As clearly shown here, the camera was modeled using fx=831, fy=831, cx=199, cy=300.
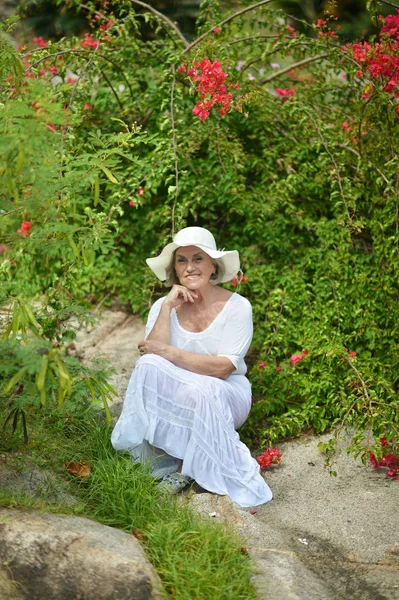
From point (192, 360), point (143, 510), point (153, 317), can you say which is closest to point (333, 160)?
point (153, 317)

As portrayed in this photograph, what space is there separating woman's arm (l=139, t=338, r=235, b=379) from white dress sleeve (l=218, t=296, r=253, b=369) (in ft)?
0.19

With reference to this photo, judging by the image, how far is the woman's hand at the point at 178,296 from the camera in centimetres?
439

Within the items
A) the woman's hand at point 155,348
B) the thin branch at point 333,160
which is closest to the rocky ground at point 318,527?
the woman's hand at point 155,348

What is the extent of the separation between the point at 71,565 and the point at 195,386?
4.01ft

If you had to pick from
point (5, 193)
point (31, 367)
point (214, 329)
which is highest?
point (5, 193)

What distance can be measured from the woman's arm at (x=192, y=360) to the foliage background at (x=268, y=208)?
448 millimetres

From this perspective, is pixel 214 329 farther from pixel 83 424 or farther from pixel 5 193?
pixel 5 193

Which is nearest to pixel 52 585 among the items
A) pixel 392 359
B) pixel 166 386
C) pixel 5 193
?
pixel 166 386

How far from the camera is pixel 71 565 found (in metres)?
3.19

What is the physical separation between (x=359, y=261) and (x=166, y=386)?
5.61ft

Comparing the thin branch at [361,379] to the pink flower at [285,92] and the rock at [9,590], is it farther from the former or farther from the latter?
the pink flower at [285,92]

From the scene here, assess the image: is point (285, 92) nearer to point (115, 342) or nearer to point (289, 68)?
point (289, 68)

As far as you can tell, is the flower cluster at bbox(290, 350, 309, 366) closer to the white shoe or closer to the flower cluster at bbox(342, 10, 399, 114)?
the white shoe

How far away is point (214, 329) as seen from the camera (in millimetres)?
4457
